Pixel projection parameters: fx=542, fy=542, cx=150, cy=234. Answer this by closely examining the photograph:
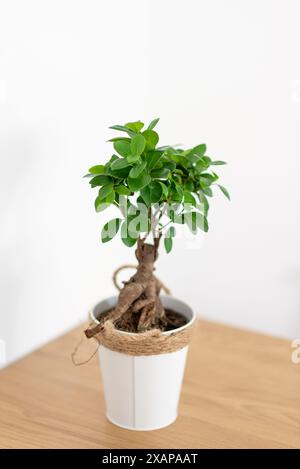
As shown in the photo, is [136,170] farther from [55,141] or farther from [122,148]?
[55,141]

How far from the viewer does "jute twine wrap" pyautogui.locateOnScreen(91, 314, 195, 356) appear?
776mm

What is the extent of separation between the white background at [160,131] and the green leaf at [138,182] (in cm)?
30

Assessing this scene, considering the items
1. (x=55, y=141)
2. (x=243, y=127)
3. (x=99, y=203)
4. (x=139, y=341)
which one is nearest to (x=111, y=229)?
(x=99, y=203)

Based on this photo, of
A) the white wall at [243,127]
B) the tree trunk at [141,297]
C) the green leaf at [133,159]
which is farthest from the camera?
the white wall at [243,127]

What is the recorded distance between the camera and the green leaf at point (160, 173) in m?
0.75

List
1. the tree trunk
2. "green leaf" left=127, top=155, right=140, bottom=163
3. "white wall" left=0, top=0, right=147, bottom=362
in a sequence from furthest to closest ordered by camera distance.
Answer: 1. "white wall" left=0, top=0, right=147, bottom=362
2. the tree trunk
3. "green leaf" left=127, top=155, right=140, bottom=163

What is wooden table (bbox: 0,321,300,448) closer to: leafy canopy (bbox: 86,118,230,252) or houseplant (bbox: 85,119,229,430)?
houseplant (bbox: 85,119,229,430)

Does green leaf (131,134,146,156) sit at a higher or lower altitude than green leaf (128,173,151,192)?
higher

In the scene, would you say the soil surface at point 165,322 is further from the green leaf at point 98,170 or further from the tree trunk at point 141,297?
the green leaf at point 98,170

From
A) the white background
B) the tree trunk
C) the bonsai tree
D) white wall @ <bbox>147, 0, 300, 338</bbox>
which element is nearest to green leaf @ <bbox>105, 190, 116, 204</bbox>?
the bonsai tree

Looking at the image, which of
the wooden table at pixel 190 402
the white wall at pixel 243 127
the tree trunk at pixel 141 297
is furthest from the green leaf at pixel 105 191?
the white wall at pixel 243 127

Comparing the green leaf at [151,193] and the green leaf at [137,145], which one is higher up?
the green leaf at [137,145]

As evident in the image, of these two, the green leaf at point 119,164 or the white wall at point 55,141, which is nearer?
the green leaf at point 119,164

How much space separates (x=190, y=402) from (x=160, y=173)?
0.40 m
